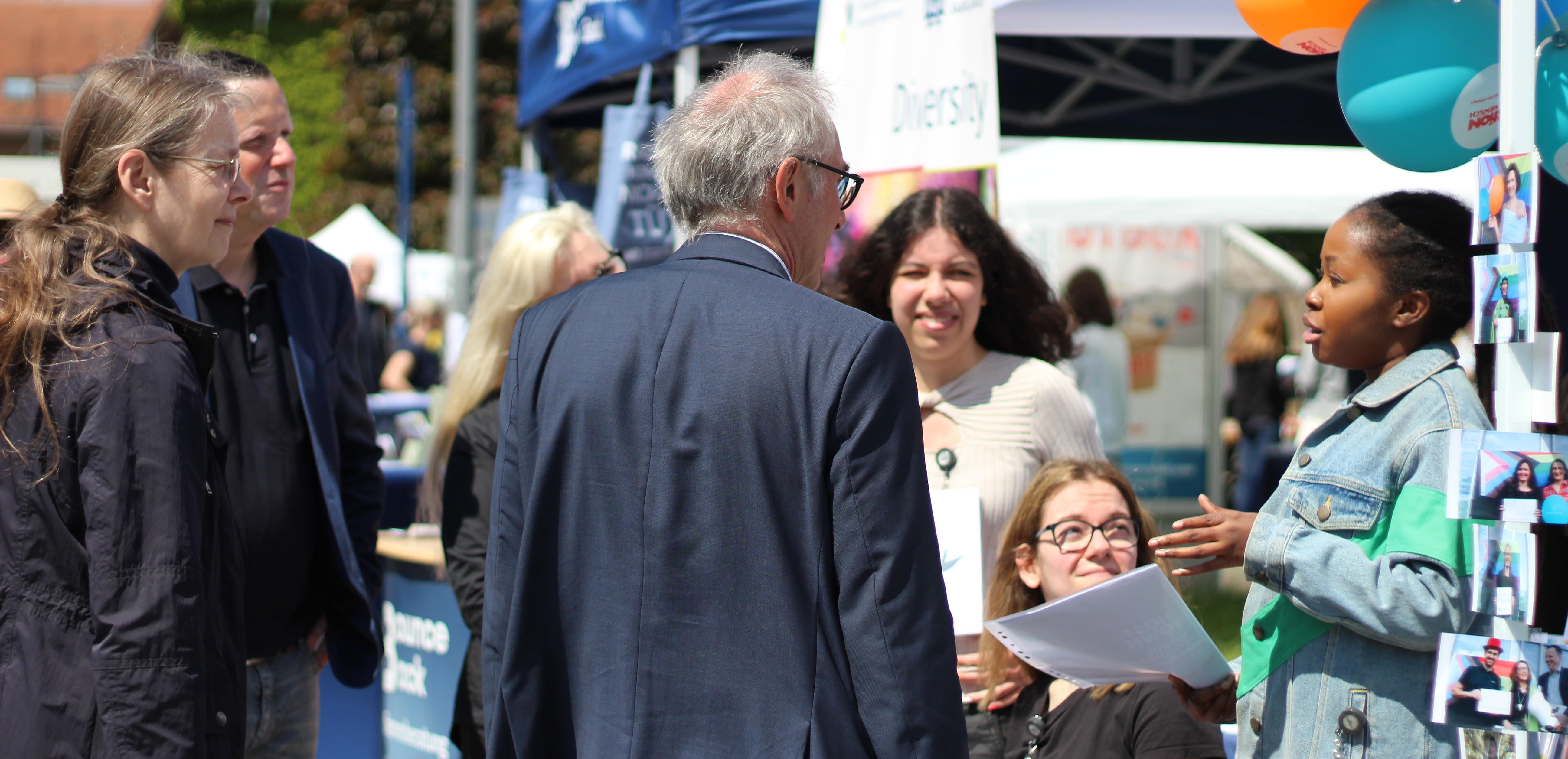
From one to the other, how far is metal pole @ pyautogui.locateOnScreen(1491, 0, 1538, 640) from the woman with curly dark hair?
1267 mm

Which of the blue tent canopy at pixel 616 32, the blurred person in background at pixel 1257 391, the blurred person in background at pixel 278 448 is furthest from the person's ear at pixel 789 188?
the blurred person in background at pixel 1257 391

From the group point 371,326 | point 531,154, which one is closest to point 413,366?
point 371,326

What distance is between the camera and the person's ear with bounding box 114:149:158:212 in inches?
81.2

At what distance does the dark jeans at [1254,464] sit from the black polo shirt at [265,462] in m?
7.78

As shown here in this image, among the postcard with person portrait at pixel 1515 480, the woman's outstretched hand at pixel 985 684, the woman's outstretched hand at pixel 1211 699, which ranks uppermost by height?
the postcard with person portrait at pixel 1515 480

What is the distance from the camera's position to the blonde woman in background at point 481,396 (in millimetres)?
3033

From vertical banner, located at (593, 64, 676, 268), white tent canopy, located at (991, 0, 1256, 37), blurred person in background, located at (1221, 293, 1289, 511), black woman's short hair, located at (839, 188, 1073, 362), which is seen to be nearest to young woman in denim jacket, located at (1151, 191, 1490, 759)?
black woman's short hair, located at (839, 188, 1073, 362)

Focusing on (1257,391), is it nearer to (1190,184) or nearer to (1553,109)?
(1190,184)

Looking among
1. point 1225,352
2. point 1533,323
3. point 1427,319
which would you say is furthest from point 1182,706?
point 1225,352

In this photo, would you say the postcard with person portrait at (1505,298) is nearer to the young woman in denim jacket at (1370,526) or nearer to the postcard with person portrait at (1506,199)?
the postcard with person portrait at (1506,199)

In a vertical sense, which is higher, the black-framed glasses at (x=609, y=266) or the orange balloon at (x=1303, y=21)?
the orange balloon at (x=1303, y=21)

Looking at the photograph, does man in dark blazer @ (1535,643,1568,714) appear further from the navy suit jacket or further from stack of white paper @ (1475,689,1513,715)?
the navy suit jacket

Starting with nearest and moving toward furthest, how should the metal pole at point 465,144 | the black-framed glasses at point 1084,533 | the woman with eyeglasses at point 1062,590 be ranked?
the woman with eyeglasses at point 1062,590 < the black-framed glasses at point 1084,533 < the metal pole at point 465,144

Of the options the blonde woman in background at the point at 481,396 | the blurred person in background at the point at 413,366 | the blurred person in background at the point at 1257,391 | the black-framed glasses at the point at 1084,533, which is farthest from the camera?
the blurred person in background at the point at 413,366
